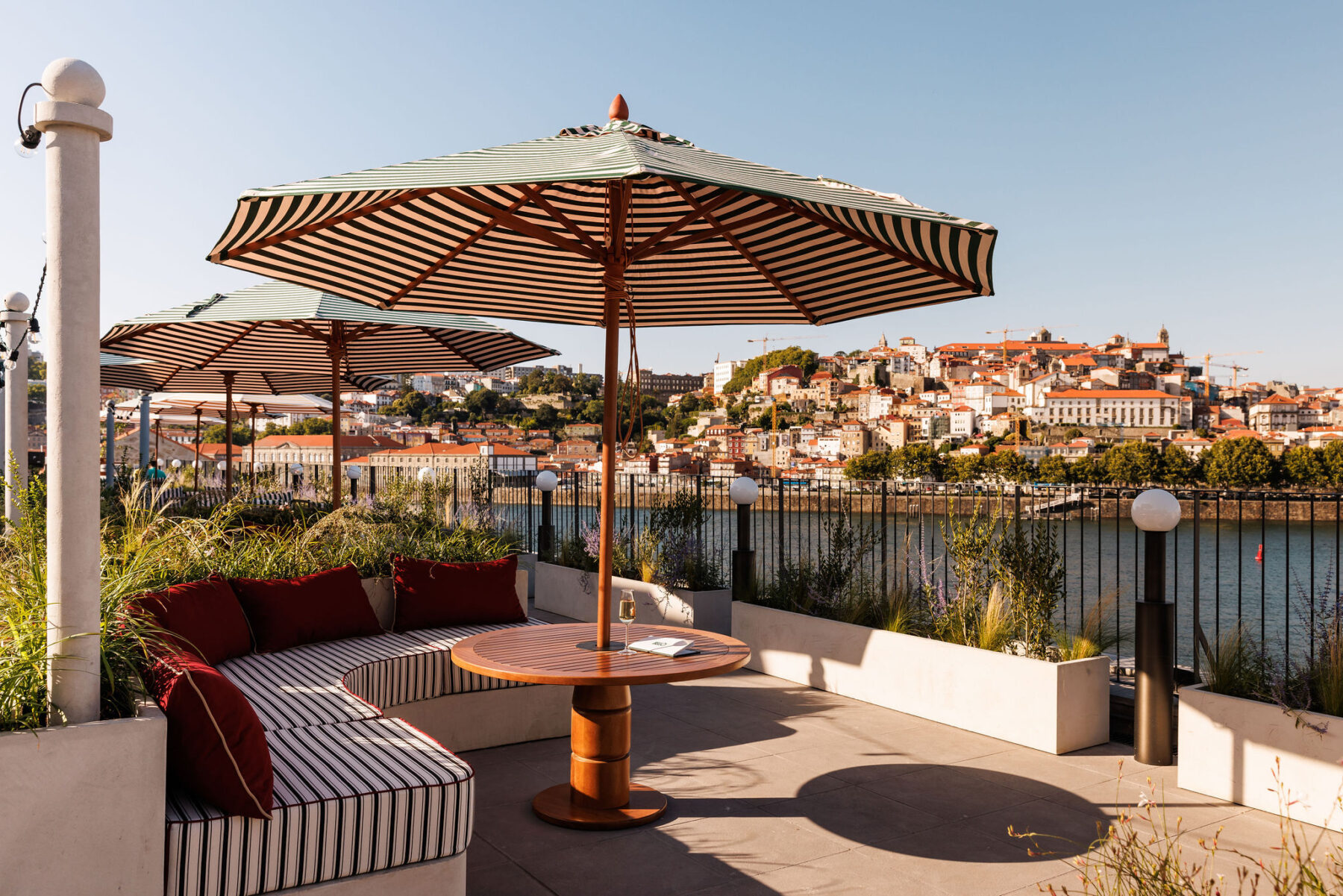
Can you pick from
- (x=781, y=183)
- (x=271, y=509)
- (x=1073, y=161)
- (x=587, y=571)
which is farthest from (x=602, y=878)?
(x=1073, y=161)

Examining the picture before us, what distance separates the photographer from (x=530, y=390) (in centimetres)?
11969

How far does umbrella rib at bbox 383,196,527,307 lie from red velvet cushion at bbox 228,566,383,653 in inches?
55.0

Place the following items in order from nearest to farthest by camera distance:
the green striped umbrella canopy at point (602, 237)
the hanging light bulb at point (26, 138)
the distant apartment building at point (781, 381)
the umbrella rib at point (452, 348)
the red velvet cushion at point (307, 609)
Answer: the hanging light bulb at point (26, 138), the green striped umbrella canopy at point (602, 237), the red velvet cushion at point (307, 609), the umbrella rib at point (452, 348), the distant apartment building at point (781, 381)

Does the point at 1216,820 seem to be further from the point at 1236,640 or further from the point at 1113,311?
the point at 1113,311

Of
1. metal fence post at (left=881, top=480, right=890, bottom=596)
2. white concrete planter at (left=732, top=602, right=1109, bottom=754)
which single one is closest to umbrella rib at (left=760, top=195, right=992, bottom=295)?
white concrete planter at (left=732, top=602, right=1109, bottom=754)

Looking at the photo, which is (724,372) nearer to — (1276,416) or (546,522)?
(1276,416)

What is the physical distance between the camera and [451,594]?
4812mm

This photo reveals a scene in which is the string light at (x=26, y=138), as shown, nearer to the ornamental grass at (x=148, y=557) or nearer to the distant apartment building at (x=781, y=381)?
the ornamental grass at (x=148, y=557)

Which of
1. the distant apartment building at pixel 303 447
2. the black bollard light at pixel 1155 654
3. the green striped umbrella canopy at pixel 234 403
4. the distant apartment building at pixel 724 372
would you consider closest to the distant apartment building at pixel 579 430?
the distant apartment building at pixel 303 447

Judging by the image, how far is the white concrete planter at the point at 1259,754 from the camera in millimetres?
3270

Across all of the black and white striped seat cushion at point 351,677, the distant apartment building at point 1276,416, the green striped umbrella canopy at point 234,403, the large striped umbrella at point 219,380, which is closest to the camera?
the black and white striped seat cushion at point 351,677

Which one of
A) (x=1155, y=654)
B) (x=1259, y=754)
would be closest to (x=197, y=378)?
(x=1155, y=654)

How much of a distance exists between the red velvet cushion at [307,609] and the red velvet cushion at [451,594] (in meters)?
0.18

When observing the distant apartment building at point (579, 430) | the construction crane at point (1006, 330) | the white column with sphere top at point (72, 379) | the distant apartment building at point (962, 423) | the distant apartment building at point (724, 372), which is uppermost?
the construction crane at point (1006, 330)
